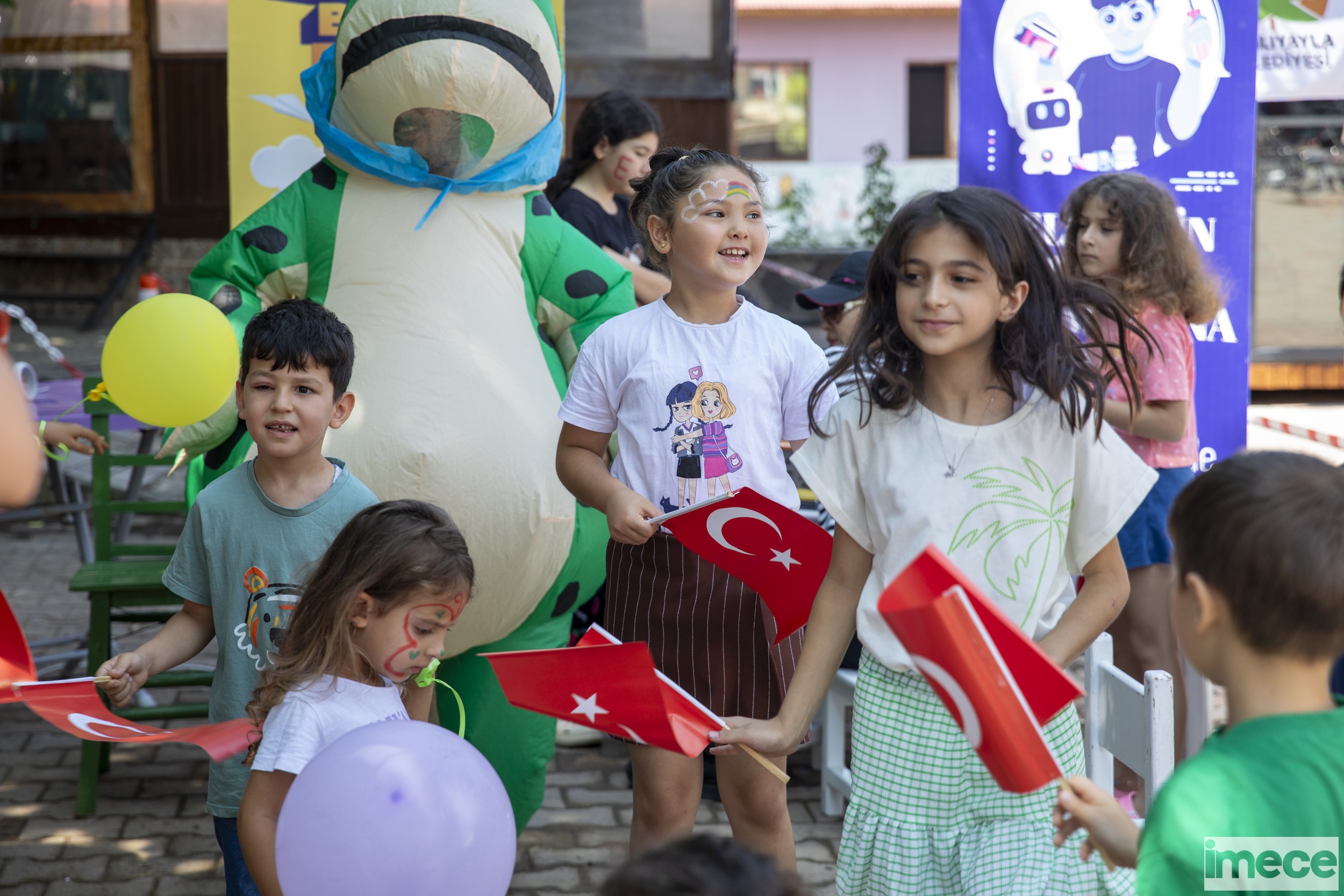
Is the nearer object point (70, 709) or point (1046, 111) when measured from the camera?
point (70, 709)

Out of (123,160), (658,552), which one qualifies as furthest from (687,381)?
(123,160)

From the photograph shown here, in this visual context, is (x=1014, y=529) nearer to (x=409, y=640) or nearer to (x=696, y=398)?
(x=696, y=398)

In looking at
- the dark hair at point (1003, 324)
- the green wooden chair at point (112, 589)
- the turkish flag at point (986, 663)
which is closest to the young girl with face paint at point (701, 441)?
the dark hair at point (1003, 324)

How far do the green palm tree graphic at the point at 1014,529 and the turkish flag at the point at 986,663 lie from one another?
1.29 feet

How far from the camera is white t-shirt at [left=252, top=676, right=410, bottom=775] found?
2064mm

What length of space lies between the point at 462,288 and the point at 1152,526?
1983mm

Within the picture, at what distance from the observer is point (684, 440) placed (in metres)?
2.63

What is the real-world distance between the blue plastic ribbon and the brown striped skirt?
1.29 meters

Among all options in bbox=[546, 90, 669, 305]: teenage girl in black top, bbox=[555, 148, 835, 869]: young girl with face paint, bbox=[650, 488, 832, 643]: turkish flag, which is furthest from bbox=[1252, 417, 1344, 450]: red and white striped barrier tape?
bbox=[650, 488, 832, 643]: turkish flag

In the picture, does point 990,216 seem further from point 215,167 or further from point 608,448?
point 215,167

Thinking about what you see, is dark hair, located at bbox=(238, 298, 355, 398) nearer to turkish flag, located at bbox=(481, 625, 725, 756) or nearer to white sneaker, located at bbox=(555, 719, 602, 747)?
turkish flag, located at bbox=(481, 625, 725, 756)

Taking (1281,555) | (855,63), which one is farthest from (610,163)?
(855,63)

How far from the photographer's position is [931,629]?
63.1 inches

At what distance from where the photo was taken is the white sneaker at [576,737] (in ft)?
14.6
